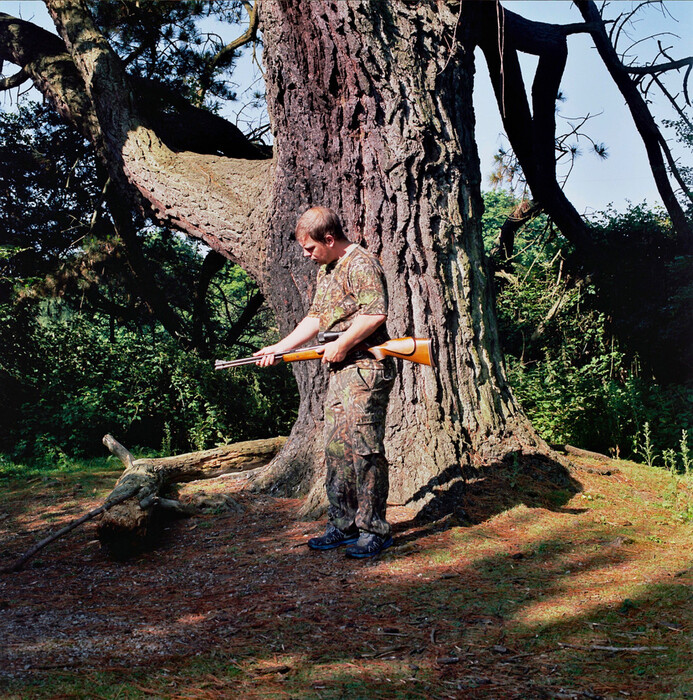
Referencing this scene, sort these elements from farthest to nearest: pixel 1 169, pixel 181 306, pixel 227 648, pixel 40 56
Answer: pixel 181 306 < pixel 1 169 < pixel 40 56 < pixel 227 648

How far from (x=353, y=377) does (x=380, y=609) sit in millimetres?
1440

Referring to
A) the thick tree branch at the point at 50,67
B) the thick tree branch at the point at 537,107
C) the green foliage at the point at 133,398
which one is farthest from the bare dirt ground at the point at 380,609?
the thick tree branch at the point at 50,67

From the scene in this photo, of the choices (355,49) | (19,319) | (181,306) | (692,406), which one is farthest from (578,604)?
(181,306)

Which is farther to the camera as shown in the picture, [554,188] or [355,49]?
[554,188]

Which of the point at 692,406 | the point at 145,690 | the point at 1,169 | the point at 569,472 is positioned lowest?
the point at 145,690

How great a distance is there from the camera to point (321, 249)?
479 cm

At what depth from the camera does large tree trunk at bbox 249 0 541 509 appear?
19.4 ft

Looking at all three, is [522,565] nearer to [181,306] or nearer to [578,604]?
[578,604]

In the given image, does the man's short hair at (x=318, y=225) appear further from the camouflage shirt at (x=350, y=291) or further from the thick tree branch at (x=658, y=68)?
the thick tree branch at (x=658, y=68)

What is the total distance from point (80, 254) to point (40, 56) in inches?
111

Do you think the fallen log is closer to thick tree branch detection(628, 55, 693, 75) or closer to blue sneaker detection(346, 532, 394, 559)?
blue sneaker detection(346, 532, 394, 559)

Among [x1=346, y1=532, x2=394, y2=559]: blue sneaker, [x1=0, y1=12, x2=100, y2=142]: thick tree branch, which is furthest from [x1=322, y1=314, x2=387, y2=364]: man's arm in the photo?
[x1=0, y1=12, x2=100, y2=142]: thick tree branch

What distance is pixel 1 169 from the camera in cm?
1157

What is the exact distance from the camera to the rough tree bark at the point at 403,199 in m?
5.90
